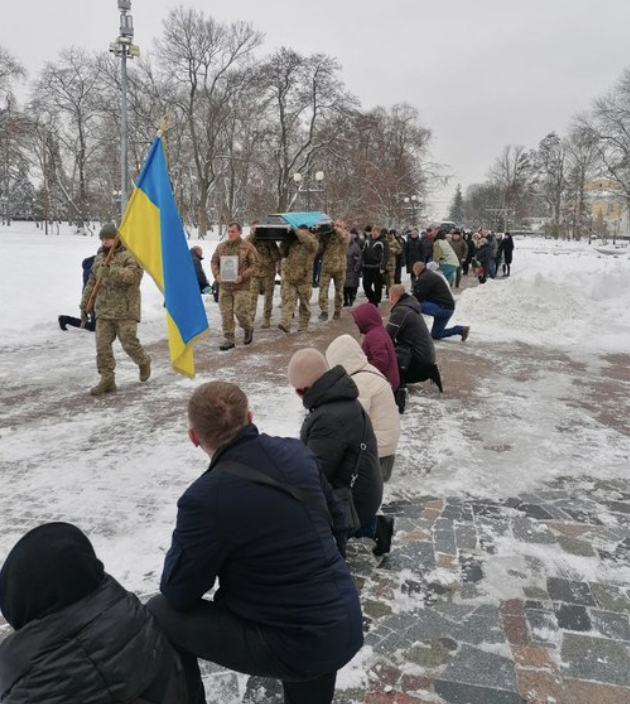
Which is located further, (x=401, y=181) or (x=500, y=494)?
(x=401, y=181)

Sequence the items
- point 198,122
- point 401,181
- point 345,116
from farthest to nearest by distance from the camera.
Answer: point 401,181 → point 198,122 → point 345,116

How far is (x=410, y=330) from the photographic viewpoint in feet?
21.3

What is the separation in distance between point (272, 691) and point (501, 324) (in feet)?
34.3

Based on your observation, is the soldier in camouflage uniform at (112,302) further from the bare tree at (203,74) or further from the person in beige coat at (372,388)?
the bare tree at (203,74)

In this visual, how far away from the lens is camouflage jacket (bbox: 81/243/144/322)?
657 cm

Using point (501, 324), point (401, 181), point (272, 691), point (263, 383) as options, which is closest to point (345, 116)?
point (401, 181)

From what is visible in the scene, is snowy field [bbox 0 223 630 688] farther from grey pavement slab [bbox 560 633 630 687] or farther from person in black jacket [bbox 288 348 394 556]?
person in black jacket [bbox 288 348 394 556]

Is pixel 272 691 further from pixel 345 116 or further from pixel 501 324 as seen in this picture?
pixel 345 116

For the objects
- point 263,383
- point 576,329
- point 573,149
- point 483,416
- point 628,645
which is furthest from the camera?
point 573,149

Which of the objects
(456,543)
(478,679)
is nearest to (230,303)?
(456,543)

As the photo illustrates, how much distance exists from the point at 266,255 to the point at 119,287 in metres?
4.69

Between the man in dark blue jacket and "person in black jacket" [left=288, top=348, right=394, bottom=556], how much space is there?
90 cm

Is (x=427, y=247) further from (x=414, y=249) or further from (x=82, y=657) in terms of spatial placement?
(x=82, y=657)

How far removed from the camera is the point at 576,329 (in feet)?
38.6
